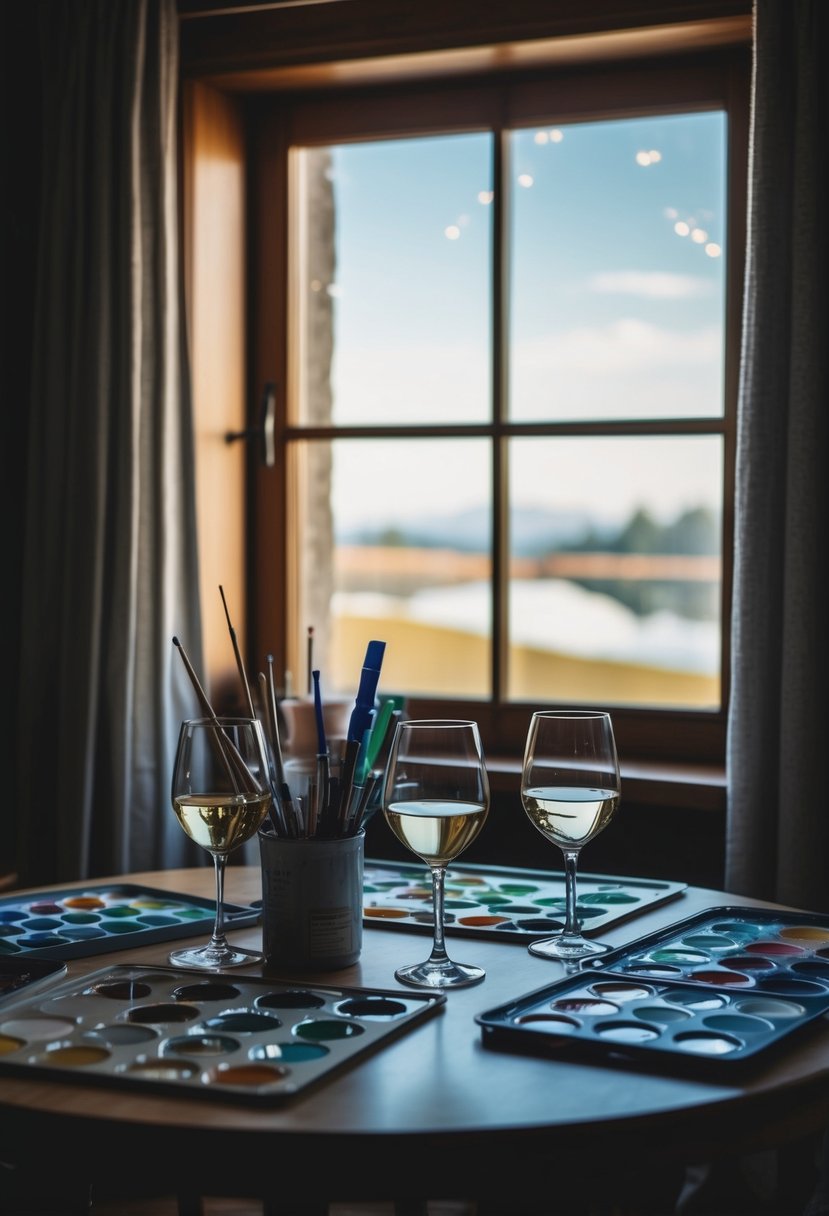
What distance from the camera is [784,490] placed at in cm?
227

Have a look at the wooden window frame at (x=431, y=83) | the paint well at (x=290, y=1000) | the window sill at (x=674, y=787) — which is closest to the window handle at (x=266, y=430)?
the wooden window frame at (x=431, y=83)

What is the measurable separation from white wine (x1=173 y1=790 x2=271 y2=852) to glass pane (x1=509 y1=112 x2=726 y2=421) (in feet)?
5.58

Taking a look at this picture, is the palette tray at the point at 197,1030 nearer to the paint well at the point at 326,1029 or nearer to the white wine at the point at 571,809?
the paint well at the point at 326,1029

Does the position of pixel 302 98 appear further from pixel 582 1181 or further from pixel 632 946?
pixel 582 1181

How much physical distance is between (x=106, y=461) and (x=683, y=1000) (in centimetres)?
189

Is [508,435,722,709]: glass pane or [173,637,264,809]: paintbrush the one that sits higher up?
[508,435,722,709]: glass pane

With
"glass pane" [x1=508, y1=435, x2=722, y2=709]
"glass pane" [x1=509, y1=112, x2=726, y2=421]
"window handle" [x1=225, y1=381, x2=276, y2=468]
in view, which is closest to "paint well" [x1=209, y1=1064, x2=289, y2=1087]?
"glass pane" [x1=508, y1=435, x2=722, y2=709]

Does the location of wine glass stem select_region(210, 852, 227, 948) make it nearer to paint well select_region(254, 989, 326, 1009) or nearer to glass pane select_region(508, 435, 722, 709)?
paint well select_region(254, 989, 326, 1009)

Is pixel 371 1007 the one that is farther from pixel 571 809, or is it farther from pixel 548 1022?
pixel 571 809

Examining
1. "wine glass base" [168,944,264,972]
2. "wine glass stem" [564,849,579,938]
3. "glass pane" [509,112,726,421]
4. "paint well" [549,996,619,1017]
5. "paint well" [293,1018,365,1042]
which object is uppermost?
"glass pane" [509,112,726,421]

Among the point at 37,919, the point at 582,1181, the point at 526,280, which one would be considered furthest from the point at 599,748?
the point at 526,280

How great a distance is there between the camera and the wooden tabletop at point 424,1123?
0.79 metres

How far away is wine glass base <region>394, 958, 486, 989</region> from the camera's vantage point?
3.62 feet

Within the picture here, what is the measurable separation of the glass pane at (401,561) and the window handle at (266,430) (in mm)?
110
